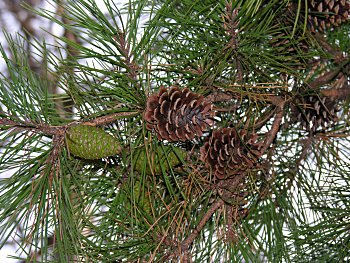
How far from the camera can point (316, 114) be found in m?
0.74

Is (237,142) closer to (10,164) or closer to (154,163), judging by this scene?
(154,163)

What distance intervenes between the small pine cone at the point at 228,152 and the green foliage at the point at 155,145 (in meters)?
0.01

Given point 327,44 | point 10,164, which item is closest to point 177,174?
point 10,164

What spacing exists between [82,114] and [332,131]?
0.37 meters

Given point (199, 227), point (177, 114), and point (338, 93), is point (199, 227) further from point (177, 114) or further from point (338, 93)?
point (338, 93)

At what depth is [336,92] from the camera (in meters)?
0.71

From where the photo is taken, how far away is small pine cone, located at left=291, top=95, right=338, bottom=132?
72 cm

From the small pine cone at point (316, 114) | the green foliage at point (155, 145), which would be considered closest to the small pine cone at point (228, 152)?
the green foliage at point (155, 145)

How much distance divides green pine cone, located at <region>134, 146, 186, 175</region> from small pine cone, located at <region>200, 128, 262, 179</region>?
3 cm

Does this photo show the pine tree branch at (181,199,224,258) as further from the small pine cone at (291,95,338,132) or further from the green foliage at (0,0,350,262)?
the small pine cone at (291,95,338,132)

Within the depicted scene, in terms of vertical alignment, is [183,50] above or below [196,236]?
above

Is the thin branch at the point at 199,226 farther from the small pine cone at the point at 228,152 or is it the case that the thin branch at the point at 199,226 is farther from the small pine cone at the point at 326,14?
the small pine cone at the point at 326,14

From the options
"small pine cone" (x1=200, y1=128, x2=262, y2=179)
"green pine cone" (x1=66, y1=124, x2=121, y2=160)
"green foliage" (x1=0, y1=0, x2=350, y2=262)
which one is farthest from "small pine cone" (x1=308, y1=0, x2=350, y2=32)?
"green pine cone" (x1=66, y1=124, x2=121, y2=160)

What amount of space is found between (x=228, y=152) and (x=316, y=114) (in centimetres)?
23
